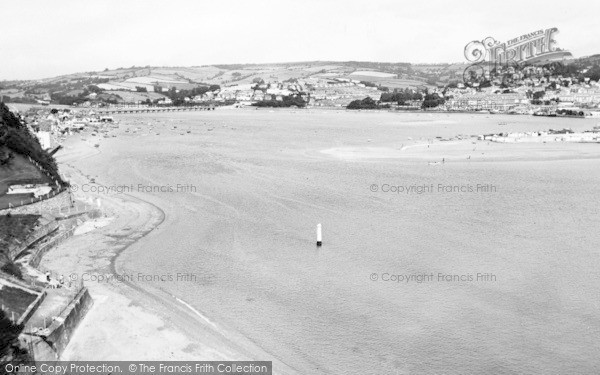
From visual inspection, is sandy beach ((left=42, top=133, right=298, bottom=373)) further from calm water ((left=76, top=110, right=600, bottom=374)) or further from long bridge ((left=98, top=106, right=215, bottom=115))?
long bridge ((left=98, top=106, right=215, bottom=115))

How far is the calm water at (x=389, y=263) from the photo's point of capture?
1348 centimetres

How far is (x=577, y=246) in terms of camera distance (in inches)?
842

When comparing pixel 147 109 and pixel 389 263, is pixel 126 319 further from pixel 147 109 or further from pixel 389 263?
pixel 147 109

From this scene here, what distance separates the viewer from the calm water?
13.5 meters

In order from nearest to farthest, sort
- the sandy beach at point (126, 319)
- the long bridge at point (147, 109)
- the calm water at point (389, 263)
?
1. the sandy beach at point (126, 319)
2. the calm water at point (389, 263)
3. the long bridge at point (147, 109)

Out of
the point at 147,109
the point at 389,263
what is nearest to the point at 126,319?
the point at 389,263

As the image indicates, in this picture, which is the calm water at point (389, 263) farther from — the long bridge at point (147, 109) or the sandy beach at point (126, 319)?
the long bridge at point (147, 109)

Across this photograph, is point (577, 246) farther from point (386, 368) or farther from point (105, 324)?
point (105, 324)

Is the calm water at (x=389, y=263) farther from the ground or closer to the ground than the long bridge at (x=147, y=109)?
closer to the ground

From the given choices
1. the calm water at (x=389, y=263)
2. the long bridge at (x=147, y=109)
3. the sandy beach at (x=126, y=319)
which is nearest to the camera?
the sandy beach at (x=126, y=319)

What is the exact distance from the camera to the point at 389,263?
19.6 m

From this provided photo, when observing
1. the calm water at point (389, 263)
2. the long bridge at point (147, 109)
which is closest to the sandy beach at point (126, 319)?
the calm water at point (389, 263)

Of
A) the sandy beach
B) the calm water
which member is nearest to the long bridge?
the calm water

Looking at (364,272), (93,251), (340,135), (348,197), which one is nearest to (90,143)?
(340,135)
